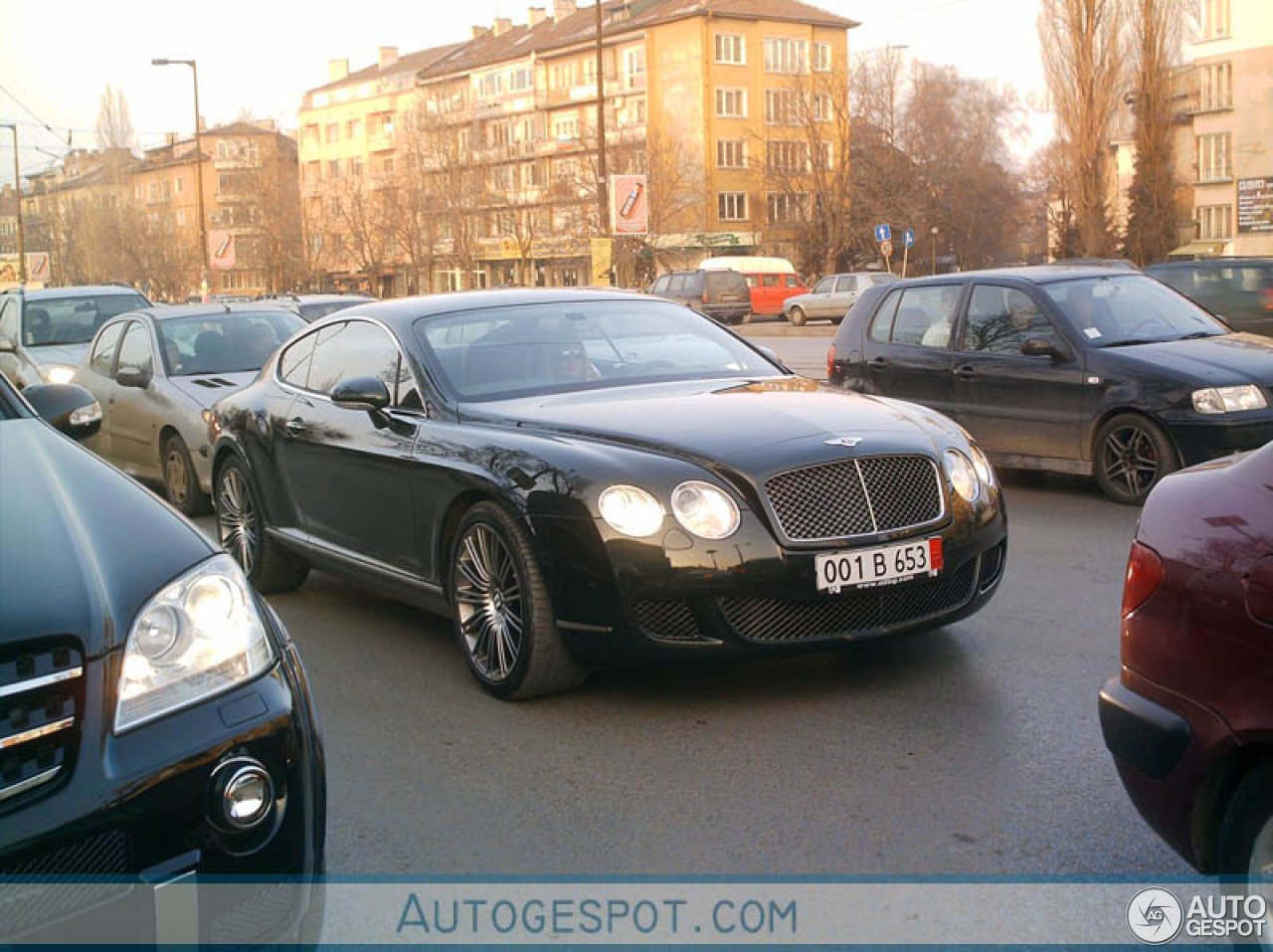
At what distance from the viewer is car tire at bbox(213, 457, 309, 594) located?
24.1 ft

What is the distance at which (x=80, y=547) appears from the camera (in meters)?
2.87

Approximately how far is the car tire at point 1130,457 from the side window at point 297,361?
5.38m

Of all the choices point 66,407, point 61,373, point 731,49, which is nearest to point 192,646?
point 66,407

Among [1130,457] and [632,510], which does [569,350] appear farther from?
[1130,457]

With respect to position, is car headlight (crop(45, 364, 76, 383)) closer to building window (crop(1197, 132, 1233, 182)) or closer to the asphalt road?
the asphalt road

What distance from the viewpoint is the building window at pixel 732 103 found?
81.6 m

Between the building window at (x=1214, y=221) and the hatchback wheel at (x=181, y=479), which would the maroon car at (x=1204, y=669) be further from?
the building window at (x=1214, y=221)

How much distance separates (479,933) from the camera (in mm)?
3443

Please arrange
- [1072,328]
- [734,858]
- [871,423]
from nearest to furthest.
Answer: [734,858], [871,423], [1072,328]

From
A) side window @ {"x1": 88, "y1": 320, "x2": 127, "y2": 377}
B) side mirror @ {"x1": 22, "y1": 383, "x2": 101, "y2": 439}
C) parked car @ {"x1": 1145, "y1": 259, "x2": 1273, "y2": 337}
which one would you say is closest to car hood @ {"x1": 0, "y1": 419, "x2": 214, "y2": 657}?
side mirror @ {"x1": 22, "y1": 383, "x2": 101, "y2": 439}

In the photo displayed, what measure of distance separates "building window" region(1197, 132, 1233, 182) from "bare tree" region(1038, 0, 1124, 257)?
49.1ft

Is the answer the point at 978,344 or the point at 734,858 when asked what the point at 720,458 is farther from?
the point at 978,344

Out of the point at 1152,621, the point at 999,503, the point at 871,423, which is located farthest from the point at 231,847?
the point at 999,503

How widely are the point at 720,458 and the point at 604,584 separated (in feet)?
1.91
